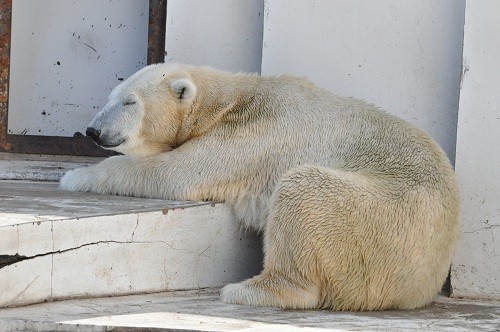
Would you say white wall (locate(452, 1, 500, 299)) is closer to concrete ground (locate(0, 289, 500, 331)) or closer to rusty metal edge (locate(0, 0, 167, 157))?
concrete ground (locate(0, 289, 500, 331))

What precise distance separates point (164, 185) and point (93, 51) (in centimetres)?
216

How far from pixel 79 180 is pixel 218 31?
136 centimetres

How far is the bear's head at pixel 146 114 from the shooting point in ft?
17.7

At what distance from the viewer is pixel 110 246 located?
15.2 feet

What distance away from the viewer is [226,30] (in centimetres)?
632

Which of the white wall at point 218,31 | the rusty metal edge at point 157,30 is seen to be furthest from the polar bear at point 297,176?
the rusty metal edge at point 157,30

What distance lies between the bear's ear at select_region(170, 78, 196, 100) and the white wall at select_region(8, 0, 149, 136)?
5.66 feet

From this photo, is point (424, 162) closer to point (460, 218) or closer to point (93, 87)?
point (460, 218)

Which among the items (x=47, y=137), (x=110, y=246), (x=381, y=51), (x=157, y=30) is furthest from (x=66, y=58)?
(x=110, y=246)

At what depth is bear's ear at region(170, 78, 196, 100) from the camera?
5.43 m

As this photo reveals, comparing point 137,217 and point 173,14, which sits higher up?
point 173,14

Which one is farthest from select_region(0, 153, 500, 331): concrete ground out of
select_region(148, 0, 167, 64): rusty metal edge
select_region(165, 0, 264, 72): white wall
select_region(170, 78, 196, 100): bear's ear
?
select_region(148, 0, 167, 64): rusty metal edge

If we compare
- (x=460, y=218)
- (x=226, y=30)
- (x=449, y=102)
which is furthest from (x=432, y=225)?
(x=226, y=30)

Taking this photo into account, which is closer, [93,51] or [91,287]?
[91,287]
